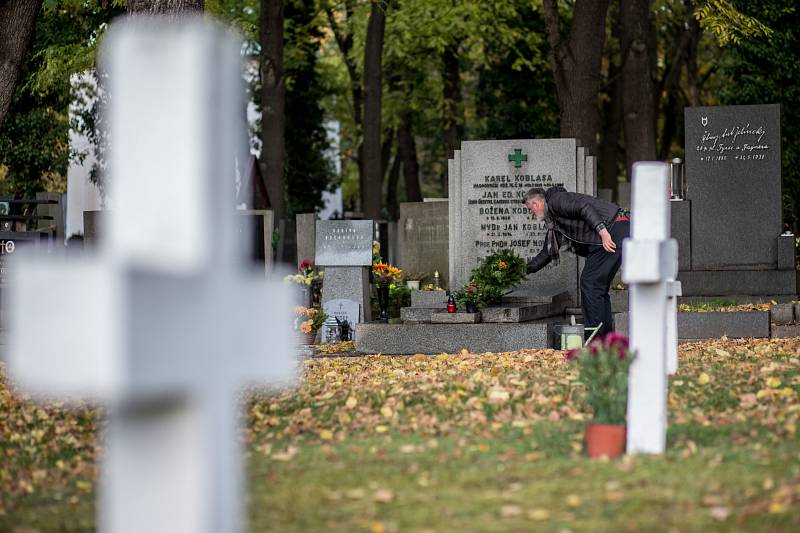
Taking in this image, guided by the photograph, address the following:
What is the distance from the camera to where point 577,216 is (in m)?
12.2

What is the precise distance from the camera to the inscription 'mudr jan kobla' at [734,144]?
1698 centimetres

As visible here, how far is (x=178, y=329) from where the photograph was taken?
10.4 feet

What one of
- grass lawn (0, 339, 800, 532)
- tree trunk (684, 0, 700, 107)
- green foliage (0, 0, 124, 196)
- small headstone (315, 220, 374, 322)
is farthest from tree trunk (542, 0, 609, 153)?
tree trunk (684, 0, 700, 107)

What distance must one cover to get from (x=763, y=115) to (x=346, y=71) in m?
26.2

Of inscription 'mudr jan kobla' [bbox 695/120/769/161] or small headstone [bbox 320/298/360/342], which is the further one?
inscription 'mudr jan kobla' [bbox 695/120/769/161]

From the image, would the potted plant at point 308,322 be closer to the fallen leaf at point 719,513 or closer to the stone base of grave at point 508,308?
the stone base of grave at point 508,308

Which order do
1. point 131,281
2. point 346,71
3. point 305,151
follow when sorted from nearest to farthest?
point 131,281, point 305,151, point 346,71

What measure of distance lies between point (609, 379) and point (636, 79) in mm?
18847

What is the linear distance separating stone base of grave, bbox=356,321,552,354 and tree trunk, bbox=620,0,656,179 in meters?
11.5

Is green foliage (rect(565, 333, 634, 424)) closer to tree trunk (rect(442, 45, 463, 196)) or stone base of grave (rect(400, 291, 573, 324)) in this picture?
stone base of grave (rect(400, 291, 573, 324))

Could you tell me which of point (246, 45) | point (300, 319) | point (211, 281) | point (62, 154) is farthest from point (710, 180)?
point (62, 154)

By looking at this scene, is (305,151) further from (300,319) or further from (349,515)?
(349,515)

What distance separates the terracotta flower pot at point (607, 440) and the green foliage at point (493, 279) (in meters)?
7.63

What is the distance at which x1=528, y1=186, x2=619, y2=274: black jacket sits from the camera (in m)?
12.0
